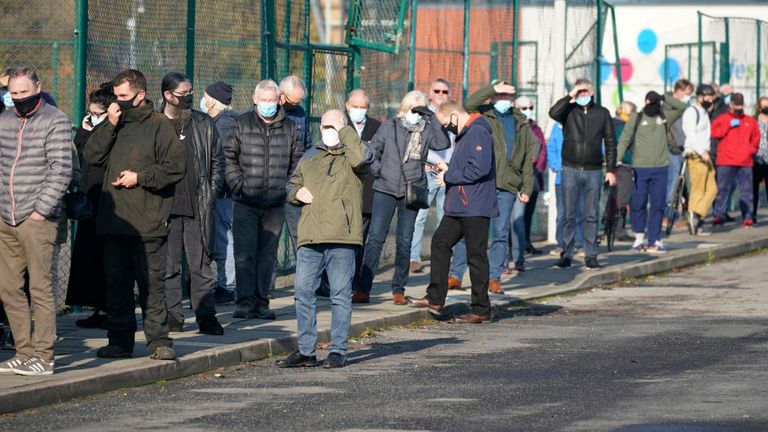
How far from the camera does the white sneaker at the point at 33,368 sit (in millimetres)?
9789

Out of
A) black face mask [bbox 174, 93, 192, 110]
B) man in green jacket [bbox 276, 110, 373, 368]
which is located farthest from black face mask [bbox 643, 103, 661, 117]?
man in green jacket [bbox 276, 110, 373, 368]

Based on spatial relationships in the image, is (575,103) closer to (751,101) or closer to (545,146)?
(545,146)

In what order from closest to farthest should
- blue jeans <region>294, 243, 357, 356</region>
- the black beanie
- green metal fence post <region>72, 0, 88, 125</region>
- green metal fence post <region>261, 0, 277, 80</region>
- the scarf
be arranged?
1. blue jeans <region>294, 243, 357, 356</region>
2. green metal fence post <region>72, 0, 88, 125</region>
3. the black beanie
4. the scarf
5. green metal fence post <region>261, 0, 277, 80</region>

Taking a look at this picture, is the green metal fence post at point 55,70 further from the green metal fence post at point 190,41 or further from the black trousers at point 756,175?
the black trousers at point 756,175

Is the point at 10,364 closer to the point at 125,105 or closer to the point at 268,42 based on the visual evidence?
the point at 125,105

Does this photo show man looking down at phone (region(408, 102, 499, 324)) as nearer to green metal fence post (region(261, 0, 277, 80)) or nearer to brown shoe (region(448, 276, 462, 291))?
brown shoe (region(448, 276, 462, 291))

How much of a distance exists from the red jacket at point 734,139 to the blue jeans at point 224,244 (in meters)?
11.6

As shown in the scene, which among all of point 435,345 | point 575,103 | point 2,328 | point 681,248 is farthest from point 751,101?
point 2,328

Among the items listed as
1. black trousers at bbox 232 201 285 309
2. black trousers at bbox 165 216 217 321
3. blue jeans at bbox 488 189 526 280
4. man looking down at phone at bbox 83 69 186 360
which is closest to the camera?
man looking down at phone at bbox 83 69 186 360

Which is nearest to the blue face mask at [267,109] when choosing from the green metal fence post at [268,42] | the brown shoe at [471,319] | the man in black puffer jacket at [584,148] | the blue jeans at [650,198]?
the brown shoe at [471,319]

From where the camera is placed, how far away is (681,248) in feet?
67.6

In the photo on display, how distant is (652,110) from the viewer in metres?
19.4

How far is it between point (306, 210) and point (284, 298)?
13.2 ft

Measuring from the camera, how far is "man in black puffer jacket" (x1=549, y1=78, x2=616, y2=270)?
1733cm
